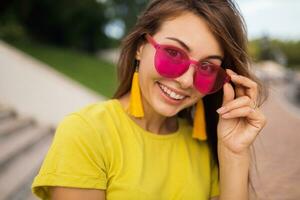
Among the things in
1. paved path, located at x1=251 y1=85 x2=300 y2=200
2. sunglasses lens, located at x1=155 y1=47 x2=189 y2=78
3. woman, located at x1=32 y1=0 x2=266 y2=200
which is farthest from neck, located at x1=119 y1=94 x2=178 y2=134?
paved path, located at x1=251 y1=85 x2=300 y2=200

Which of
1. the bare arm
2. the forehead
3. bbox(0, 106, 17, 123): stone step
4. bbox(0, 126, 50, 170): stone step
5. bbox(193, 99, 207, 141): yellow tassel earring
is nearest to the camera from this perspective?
the bare arm

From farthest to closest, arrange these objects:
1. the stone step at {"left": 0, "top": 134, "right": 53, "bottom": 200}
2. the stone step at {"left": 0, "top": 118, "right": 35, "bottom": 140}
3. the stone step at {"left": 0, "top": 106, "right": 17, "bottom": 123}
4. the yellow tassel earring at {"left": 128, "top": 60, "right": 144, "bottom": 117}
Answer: the stone step at {"left": 0, "top": 106, "right": 17, "bottom": 123} < the stone step at {"left": 0, "top": 118, "right": 35, "bottom": 140} < the stone step at {"left": 0, "top": 134, "right": 53, "bottom": 200} < the yellow tassel earring at {"left": 128, "top": 60, "right": 144, "bottom": 117}

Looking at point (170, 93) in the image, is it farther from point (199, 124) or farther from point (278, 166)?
point (278, 166)

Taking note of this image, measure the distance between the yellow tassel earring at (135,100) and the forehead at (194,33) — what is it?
32cm

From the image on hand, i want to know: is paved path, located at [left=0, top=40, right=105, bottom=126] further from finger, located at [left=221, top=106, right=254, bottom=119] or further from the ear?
finger, located at [left=221, top=106, right=254, bottom=119]

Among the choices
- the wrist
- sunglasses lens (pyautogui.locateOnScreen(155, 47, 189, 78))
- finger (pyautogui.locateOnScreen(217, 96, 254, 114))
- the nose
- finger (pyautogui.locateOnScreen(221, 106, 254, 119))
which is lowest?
the wrist

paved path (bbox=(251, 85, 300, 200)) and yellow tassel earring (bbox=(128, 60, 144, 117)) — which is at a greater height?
yellow tassel earring (bbox=(128, 60, 144, 117))

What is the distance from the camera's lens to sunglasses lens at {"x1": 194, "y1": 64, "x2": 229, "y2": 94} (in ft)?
6.34

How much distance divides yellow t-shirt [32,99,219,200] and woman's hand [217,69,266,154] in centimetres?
17

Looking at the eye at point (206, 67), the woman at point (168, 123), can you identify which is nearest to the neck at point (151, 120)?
the woman at point (168, 123)

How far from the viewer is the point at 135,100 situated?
2.10 m

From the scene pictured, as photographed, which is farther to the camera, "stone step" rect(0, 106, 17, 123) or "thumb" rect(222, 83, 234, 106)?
"stone step" rect(0, 106, 17, 123)

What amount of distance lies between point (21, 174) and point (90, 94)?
22.6 ft

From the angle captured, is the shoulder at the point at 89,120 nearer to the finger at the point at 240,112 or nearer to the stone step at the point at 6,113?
the finger at the point at 240,112
